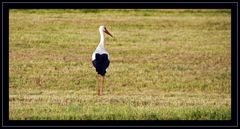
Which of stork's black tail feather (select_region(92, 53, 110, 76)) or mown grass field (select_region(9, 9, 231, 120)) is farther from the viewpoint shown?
stork's black tail feather (select_region(92, 53, 110, 76))

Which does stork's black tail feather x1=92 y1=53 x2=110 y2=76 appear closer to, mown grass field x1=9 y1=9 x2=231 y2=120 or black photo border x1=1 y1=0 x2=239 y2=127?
mown grass field x1=9 y1=9 x2=231 y2=120

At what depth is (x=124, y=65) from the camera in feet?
66.6

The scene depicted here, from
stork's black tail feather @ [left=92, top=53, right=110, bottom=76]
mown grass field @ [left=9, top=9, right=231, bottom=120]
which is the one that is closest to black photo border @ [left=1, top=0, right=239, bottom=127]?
mown grass field @ [left=9, top=9, right=231, bottom=120]

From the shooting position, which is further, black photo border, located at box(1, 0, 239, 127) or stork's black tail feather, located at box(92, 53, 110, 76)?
stork's black tail feather, located at box(92, 53, 110, 76)

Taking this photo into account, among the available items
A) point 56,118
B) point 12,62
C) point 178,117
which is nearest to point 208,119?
point 178,117

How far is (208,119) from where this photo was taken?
43.7 ft

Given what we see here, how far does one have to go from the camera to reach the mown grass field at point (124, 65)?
1397 centimetres

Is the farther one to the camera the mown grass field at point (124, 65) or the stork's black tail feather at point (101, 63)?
the stork's black tail feather at point (101, 63)

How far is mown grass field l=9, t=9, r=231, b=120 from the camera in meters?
14.0
